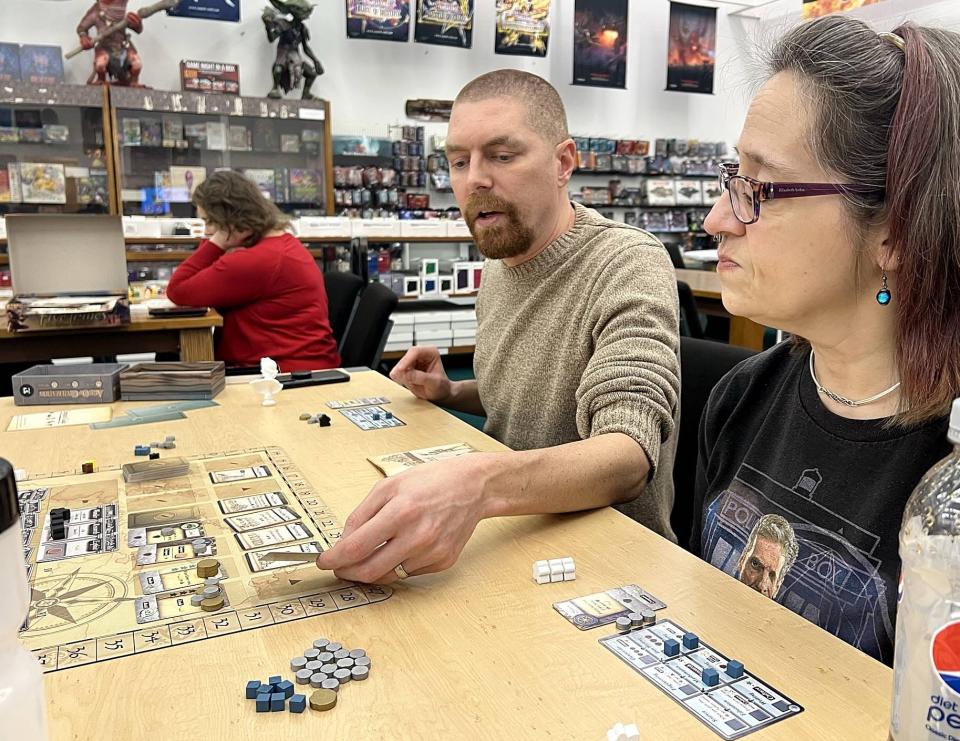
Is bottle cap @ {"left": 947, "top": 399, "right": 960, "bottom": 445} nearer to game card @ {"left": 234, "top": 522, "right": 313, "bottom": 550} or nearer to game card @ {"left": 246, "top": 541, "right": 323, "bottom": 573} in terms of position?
game card @ {"left": 246, "top": 541, "right": 323, "bottom": 573}

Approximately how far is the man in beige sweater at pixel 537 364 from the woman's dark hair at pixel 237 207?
1.82 metres

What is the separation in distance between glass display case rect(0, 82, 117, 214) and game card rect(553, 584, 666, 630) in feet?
18.1

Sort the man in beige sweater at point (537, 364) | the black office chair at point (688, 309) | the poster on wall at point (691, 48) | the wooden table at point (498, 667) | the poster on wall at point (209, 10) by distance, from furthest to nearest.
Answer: the poster on wall at point (691, 48), the poster on wall at point (209, 10), the black office chair at point (688, 309), the man in beige sweater at point (537, 364), the wooden table at point (498, 667)

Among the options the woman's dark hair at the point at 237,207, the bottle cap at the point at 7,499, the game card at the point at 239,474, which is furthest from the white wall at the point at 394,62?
the bottle cap at the point at 7,499

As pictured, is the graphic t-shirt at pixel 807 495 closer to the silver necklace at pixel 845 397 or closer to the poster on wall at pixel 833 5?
the silver necklace at pixel 845 397

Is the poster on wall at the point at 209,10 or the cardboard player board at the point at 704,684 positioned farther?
the poster on wall at the point at 209,10

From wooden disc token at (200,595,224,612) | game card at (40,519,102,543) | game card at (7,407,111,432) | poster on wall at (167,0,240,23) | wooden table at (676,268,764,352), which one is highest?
poster on wall at (167,0,240,23)

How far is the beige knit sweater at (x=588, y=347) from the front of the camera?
143cm

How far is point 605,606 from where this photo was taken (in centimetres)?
97

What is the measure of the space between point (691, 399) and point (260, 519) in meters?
0.95

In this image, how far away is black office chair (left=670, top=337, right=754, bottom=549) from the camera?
1673 millimetres

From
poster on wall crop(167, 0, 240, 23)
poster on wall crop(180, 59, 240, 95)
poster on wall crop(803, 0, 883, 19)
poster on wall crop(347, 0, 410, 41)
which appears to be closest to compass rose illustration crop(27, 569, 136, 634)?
poster on wall crop(803, 0, 883, 19)

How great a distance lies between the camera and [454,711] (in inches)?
30.6

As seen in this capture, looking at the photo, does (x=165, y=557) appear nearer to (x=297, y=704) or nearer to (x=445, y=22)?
(x=297, y=704)
